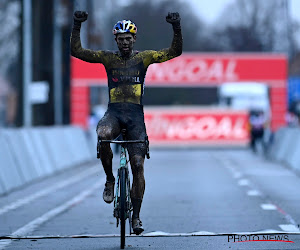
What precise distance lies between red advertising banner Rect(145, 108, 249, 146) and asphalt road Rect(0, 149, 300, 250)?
83.5 ft

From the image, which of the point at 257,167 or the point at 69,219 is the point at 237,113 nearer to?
the point at 257,167

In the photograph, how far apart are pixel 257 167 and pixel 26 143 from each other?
7370 millimetres

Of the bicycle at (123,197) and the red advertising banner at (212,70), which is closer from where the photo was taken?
the bicycle at (123,197)

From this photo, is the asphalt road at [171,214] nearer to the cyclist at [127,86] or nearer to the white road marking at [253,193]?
the white road marking at [253,193]

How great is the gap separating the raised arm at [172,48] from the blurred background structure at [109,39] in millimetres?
17822

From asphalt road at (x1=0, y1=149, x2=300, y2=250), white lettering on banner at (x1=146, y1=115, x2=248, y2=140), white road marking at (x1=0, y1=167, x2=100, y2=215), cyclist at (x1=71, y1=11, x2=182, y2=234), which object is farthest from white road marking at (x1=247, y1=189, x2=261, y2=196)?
white lettering on banner at (x1=146, y1=115, x2=248, y2=140)

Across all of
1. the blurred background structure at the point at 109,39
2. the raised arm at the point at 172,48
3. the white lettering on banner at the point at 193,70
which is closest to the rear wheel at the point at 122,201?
the raised arm at the point at 172,48

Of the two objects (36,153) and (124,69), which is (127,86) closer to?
(124,69)

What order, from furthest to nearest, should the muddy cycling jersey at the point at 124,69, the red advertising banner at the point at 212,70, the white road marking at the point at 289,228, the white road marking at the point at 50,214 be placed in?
the red advertising banner at the point at 212,70, the white road marking at the point at 50,214, the white road marking at the point at 289,228, the muddy cycling jersey at the point at 124,69

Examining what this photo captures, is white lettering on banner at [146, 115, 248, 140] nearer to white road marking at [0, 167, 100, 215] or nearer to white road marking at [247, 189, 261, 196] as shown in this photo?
white road marking at [0, 167, 100, 215]

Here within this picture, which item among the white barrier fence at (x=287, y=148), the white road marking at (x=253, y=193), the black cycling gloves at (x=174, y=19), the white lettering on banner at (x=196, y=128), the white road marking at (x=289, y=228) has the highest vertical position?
the black cycling gloves at (x=174, y=19)

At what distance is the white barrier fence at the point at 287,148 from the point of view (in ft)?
82.5

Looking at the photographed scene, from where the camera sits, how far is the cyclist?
373 inches

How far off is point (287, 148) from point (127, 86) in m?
19.3
